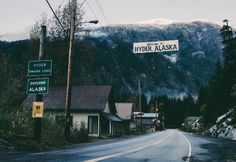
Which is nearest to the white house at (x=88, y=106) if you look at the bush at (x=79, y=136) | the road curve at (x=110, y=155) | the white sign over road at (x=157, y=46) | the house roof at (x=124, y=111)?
the bush at (x=79, y=136)

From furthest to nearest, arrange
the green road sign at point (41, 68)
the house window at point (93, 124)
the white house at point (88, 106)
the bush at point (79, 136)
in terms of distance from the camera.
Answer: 1. the house window at point (93, 124)
2. the white house at point (88, 106)
3. the bush at point (79, 136)
4. the green road sign at point (41, 68)

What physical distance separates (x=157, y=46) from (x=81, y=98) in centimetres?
2565

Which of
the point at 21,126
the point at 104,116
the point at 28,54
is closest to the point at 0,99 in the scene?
the point at 21,126

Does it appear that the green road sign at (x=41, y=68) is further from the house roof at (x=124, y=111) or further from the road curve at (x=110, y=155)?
the house roof at (x=124, y=111)

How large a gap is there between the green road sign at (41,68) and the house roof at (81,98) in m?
22.0

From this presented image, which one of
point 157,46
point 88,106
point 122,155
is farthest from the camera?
point 88,106

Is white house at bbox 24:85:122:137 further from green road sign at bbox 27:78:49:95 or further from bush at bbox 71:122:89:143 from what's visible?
green road sign at bbox 27:78:49:95

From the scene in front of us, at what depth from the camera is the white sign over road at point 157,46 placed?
1805 centimetres

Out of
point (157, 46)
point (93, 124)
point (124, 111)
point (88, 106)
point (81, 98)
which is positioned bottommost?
point (93, 124)

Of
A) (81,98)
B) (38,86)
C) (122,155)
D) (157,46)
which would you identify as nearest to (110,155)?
(122,155)

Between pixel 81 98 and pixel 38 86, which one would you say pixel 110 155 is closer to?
pixel 38 86

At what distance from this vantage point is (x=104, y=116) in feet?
134

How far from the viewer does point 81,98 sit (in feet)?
140

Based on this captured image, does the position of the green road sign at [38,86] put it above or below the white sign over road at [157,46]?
below
